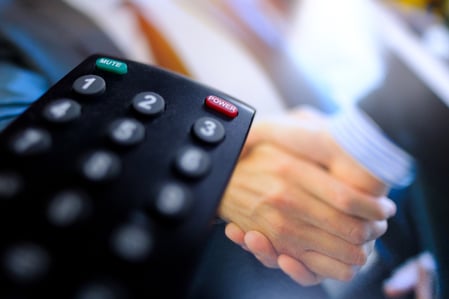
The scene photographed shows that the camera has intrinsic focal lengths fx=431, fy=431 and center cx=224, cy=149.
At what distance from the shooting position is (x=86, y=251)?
20 centimetres

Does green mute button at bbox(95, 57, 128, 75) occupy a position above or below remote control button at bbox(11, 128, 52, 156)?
above

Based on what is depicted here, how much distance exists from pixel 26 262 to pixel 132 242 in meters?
0.05

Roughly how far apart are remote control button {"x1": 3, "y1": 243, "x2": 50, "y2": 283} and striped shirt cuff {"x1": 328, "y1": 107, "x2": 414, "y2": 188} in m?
0.22

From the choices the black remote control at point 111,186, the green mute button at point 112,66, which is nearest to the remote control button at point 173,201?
the black remote control at point 111,186

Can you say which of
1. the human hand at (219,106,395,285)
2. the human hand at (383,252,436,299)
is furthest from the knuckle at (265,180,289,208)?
the human hand at (383,252,436,299)

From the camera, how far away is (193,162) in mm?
241

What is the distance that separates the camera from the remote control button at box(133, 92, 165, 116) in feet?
0.87

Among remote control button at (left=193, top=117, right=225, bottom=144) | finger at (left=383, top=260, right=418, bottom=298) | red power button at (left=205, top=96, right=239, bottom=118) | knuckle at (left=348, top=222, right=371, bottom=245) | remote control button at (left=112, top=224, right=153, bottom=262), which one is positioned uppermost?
red power button at (left=205, top=96, right=239, bottom=118)

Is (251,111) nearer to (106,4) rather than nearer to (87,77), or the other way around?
(87,77)

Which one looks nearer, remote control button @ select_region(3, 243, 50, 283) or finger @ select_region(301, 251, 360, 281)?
remote control button @ select_region(3, 243, 50, 283)

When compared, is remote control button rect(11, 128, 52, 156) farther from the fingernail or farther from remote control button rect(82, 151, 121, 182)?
the fingernail

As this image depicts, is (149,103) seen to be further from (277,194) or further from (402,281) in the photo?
(402,281)

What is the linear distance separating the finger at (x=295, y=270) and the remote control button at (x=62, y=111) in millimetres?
160

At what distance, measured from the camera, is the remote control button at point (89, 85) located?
0.27m
